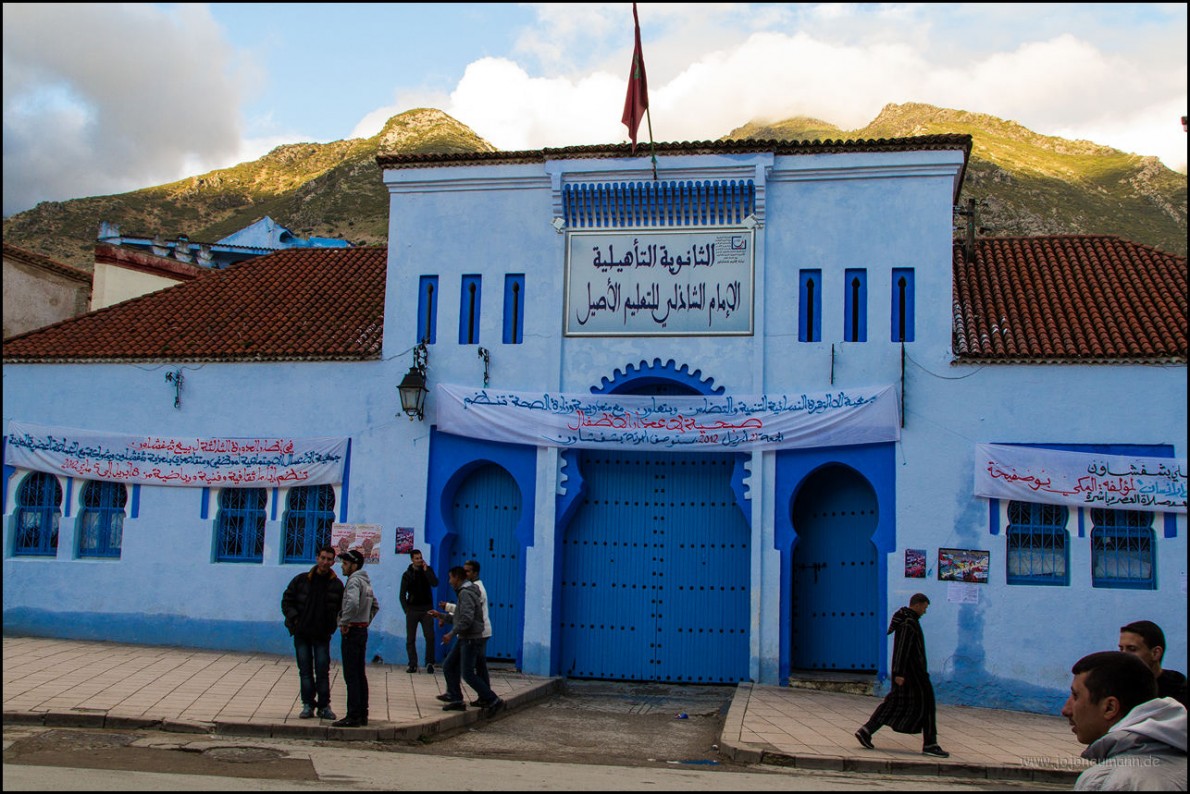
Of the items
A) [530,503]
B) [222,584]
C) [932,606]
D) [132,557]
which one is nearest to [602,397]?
[530,503]

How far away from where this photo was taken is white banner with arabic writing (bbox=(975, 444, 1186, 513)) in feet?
46.1

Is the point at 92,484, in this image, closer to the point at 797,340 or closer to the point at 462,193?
the point at 462,193

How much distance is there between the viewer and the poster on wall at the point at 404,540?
15969 mm

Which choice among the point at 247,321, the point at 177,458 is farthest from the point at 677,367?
the point at 177,458

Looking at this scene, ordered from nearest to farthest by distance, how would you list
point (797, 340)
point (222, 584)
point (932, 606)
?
point (932, 606) → point (797, 340) → point (222, 584)

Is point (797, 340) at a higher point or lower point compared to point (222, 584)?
higher

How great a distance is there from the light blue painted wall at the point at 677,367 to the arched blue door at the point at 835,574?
2.11ft

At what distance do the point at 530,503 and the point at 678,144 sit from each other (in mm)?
5345

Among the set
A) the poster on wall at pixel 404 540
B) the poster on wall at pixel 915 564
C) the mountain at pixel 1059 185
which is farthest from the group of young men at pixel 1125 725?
the mountain at pixel 1059 185

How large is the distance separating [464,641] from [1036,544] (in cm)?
754

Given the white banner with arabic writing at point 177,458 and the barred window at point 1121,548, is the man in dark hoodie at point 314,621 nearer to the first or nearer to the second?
the white banner with arabic writing at point 177,458

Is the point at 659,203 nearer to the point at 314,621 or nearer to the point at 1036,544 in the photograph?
the point at 1036,544

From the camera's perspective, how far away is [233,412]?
16.9m

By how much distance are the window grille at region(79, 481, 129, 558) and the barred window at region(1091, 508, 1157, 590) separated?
13602 millimetres
